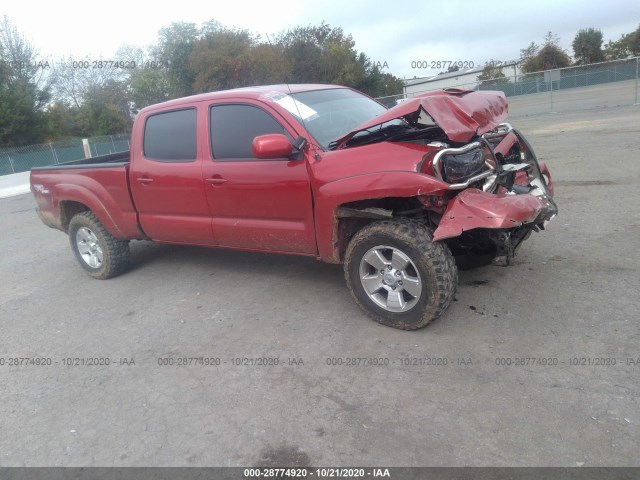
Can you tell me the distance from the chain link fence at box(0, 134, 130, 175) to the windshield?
16.1 m

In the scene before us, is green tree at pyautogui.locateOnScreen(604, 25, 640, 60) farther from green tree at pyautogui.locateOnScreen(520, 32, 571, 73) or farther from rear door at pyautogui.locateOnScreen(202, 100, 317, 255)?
rear door at pyautogui.locateOnScreen(202, 100, 317, 255)

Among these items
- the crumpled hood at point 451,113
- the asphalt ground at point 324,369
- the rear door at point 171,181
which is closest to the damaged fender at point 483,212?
the crumpled hood at point 451,113

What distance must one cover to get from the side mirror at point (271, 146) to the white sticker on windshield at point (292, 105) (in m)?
0.51

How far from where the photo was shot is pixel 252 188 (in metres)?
4.34

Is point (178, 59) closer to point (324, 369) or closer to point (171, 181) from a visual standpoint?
point (171, 181)

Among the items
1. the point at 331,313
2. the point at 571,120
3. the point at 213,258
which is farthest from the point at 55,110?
the point at 331,313

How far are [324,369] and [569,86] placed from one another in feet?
97.8

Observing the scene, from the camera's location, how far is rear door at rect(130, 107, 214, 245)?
4805mm

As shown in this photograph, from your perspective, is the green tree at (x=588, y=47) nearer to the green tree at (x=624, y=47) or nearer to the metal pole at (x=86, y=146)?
the green tree at (x=624, y=47)

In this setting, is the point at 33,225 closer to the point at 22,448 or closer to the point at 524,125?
the point at 22,448

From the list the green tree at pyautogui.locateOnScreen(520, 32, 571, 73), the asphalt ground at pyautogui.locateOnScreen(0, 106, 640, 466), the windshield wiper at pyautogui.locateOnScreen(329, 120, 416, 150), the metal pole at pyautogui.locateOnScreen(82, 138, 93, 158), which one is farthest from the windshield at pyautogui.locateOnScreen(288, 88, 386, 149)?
the green tree at pyautogui.locateOnScreen(520, 32, 571, 73)

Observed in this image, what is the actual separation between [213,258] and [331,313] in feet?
7.69

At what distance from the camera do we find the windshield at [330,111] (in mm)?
4293

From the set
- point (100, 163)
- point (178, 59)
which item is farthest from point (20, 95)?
point (100, 163)
